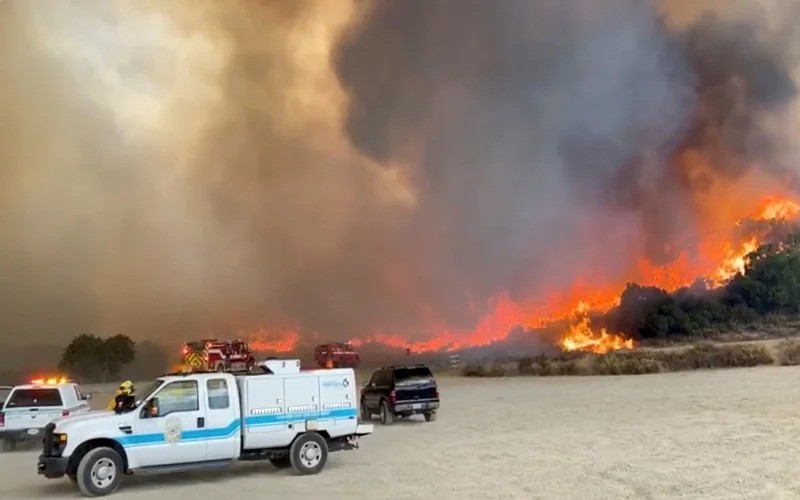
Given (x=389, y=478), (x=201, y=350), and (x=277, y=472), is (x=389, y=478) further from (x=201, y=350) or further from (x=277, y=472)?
A: (x=201, y=350)

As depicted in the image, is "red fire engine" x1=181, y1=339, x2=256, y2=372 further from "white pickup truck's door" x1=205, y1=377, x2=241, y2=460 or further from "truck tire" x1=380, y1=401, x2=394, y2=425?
"white pickup truck's door" x1=205, y1=377, x2=241, y2=460

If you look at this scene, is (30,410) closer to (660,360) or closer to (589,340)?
(660,360)

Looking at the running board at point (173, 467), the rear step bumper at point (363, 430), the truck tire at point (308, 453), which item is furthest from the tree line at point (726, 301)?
the running board at point (173, 467)

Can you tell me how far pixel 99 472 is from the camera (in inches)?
456

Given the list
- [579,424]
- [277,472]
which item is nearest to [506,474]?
[277,472]

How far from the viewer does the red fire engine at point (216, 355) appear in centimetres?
3178

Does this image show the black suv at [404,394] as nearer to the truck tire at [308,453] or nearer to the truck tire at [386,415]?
the truck tire at [386,415]

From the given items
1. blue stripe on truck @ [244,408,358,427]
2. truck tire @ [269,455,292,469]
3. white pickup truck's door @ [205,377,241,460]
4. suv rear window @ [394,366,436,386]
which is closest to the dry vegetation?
suv rear window @ [394,366,436,386]

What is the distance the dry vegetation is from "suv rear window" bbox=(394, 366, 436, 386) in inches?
755

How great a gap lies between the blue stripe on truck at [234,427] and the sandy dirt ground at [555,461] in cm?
89

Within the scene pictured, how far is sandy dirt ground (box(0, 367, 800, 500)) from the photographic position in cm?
1033

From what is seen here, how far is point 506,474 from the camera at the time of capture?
11648 millimetres

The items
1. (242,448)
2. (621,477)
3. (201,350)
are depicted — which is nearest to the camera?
(621,477)

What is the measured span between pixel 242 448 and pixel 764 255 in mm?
48275
